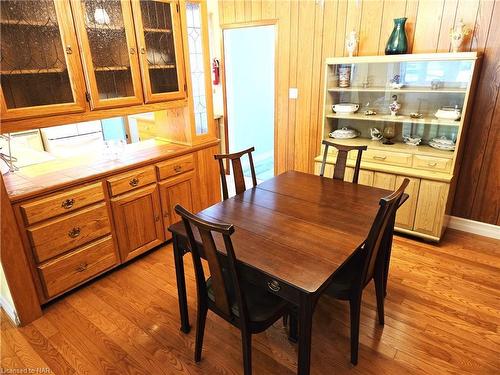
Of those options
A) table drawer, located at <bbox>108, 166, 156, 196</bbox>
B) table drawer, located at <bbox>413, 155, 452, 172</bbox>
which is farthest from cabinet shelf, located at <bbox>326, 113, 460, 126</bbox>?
table drawer, located at <bbox>108, 166, 156, 196</bbox>

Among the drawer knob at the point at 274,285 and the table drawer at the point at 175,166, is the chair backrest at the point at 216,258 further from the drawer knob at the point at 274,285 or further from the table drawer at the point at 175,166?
the table drawer at the point at 175,166

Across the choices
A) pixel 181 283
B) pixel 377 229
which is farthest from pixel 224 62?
pixel 377 229

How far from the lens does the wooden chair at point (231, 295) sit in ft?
4.65

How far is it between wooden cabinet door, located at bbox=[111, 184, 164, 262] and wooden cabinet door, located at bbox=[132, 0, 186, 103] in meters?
0.80

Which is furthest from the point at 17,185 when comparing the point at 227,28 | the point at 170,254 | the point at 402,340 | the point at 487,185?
the point at 487,185

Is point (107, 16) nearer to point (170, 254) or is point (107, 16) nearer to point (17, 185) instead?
point (17, 185)

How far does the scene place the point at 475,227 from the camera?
3.13 m

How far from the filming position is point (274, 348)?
6.28 ft

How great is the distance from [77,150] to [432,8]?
3.81 metres

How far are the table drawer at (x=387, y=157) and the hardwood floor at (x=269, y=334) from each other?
94cm

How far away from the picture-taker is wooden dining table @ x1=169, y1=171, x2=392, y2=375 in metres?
1.37

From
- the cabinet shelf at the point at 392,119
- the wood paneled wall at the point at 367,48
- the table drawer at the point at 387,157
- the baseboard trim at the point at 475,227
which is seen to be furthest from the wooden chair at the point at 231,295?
the baseboard trim at the point at 475,227

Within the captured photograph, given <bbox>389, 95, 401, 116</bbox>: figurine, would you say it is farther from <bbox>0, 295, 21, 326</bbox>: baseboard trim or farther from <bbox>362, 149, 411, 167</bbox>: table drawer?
<bbox>0, 295, 21, 326</bbox>: baseboard trim

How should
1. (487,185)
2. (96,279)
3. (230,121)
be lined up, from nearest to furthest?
1. (96,279)
2. (487,185)
3. (230,121)
